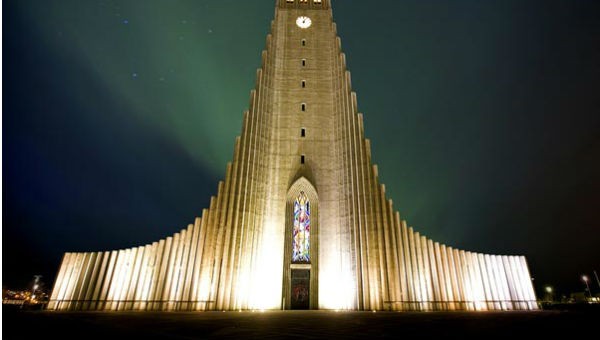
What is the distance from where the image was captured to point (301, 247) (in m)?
19.8

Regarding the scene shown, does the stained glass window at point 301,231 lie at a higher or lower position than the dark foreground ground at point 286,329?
higher

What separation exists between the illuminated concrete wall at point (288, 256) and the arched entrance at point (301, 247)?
0.13 m

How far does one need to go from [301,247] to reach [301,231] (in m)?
1.05

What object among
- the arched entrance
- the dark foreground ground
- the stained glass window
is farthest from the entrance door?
the dark foreground ground

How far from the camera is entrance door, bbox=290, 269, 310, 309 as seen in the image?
18.7 metres

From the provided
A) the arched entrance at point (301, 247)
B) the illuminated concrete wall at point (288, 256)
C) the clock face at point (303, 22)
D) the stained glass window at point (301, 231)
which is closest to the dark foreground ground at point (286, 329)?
the illuminated concrete wall at point (288, 256)

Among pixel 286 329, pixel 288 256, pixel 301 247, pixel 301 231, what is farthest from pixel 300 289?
pixel 286 329

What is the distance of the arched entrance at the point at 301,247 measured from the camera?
18.8 m

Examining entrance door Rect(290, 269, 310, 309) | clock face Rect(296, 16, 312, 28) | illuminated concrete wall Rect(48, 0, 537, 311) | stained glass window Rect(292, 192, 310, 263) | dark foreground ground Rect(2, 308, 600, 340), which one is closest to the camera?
dark foreground ground Rect(2, 308, 600, 340)

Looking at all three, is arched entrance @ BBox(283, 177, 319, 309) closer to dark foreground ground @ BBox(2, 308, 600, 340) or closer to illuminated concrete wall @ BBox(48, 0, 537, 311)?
illuminated concrete wall @ BBox(48, 0, 537, 311)

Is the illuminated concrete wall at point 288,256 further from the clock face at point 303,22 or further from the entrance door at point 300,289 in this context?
the clock face at point 303,22

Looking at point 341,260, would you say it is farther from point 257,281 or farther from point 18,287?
point 18,287

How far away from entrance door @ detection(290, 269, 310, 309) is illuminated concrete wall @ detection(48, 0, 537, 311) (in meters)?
0.43

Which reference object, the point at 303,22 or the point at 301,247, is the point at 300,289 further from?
the point at 303,22
